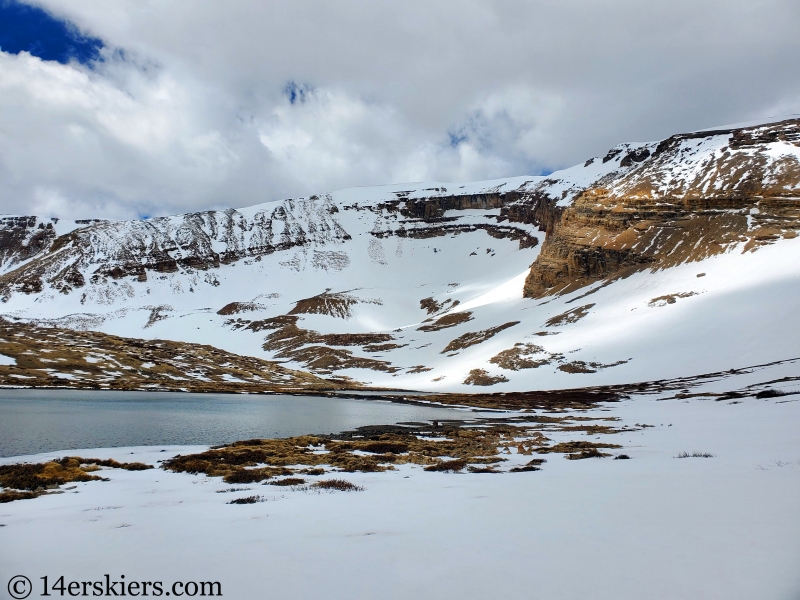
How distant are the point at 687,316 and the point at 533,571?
88.6m

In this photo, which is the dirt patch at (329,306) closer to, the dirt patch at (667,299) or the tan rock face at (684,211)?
the tan rock face at (684,211)

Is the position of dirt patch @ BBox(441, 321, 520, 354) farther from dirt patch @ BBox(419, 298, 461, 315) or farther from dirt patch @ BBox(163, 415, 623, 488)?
dirt patch @ BBox(163, 415, 623, 488)

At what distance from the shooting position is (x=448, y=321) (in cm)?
15075

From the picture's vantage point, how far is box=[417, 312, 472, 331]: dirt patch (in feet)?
476

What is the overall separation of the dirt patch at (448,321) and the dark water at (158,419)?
83606 mm

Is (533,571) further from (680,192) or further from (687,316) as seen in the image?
(680,192)

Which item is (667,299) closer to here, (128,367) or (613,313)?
(613,313)

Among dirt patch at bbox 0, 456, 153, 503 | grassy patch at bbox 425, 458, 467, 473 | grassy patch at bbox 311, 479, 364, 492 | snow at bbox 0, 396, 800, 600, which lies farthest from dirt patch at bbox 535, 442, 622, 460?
dirt patch at bbox 0, 456, 153, 503

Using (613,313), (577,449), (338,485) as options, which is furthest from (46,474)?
(613,313)

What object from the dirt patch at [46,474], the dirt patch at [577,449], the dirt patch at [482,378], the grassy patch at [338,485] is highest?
the dirt patch at [482,378]

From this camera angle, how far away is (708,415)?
3072cm

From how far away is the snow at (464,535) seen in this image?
6633 millimetres

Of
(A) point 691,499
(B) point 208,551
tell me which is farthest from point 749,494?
(B) point 208,551

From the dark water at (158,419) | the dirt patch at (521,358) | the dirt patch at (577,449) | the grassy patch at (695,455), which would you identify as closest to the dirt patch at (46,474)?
the dark water at (158,419)
